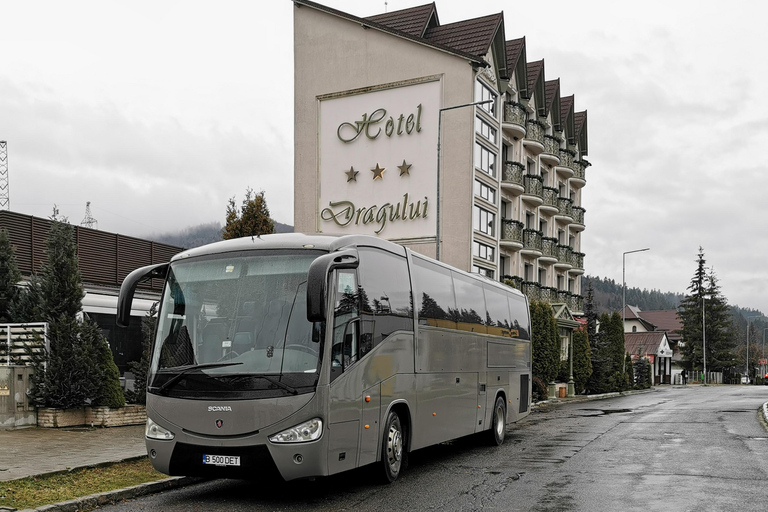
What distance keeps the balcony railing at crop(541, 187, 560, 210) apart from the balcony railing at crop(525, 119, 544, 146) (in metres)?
3.27

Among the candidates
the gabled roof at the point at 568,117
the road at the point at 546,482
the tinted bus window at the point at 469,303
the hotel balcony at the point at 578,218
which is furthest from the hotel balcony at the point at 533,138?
the tinted bus window at the point at 469,303

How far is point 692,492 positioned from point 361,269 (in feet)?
16.8

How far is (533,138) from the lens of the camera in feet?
159

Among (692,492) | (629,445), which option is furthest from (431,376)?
(629,445)

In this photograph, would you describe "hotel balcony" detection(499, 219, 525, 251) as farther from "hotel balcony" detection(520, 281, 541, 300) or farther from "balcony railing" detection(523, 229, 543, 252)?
"hotel balcony" detection(520, 281, 541, 300)

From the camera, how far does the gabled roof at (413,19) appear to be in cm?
4269

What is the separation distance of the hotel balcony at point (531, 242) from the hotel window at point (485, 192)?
560cm

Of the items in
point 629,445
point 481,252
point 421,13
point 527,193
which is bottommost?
point 629,445

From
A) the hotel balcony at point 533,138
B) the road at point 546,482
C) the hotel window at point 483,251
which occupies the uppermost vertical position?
the hotel balcony at point 533,138

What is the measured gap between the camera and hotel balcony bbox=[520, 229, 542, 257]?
47.3 m

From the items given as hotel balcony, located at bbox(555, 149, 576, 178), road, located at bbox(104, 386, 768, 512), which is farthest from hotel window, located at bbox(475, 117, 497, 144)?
road, located at bbox(104, 386, 768, 512)

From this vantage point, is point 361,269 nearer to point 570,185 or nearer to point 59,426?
point 59,426

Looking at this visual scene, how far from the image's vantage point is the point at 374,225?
39938 mm

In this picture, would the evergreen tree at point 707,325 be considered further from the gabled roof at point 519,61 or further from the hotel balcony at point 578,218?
the gabled roof at point 519,61
